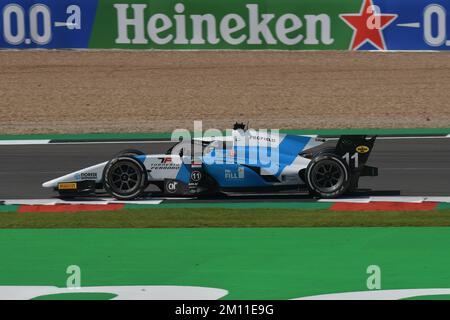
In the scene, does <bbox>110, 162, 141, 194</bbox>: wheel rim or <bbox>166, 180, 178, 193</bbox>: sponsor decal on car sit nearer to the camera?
<bbox>110, 162, 141, 194</bbox>: wheel rim

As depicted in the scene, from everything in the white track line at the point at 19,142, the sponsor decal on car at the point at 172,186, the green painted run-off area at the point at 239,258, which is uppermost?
the white track line at the point at 19,142

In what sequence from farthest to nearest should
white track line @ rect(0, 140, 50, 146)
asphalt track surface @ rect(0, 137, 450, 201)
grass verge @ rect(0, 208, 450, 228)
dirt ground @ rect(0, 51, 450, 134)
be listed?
Answer: dirt ground @ rect(0, 51, 450, 134)
white track line @ rect(0, 140, 50, 146)
asphalt track surface @ rect(0, 137, 450, 201)
grass verge @ rect(0, 208, 450, 228)

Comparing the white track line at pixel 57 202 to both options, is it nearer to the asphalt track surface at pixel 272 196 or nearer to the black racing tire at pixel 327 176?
the asphalt track surface at pixel 272 196

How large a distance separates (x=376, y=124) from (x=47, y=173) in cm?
1024

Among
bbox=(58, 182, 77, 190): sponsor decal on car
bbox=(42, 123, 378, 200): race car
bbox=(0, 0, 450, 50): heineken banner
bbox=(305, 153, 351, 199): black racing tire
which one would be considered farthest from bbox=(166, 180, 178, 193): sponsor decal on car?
bbox=(0, 0, 450, 50): heineken banner

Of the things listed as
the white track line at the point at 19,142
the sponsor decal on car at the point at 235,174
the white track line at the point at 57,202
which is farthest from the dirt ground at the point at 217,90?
the sponsor decal on car at the point at 235,174

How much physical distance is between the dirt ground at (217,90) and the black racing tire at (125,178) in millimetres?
9922

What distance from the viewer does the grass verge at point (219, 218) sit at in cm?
1384

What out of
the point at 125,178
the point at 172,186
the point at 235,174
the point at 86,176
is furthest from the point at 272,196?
the point at 86,176

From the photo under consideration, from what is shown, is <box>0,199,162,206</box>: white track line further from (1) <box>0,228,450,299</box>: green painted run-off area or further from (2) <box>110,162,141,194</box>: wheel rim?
(1) <box>0,228,450,299</box>: green painted run-off area

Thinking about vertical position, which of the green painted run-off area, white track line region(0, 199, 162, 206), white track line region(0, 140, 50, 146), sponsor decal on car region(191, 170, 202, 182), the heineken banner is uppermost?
the heineken banner

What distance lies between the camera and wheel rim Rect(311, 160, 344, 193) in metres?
15.6

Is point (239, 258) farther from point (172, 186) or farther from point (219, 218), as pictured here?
point (172, 186)
